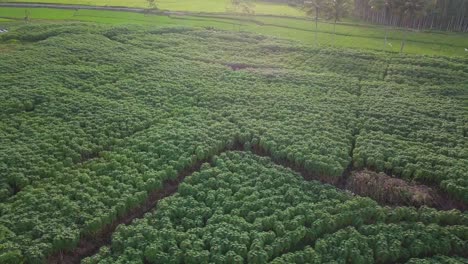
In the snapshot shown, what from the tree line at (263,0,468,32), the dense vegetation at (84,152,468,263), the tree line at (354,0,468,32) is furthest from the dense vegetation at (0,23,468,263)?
the tree line at (354,0,468,32)

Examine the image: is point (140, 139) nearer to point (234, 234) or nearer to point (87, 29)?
point (234, 234)

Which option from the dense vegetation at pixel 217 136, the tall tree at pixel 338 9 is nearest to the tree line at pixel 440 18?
the tall tree at pixel 338 9

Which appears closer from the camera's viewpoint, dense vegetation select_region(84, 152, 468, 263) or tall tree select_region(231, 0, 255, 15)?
dense vegetation select_region(84, 152, 468, 263)

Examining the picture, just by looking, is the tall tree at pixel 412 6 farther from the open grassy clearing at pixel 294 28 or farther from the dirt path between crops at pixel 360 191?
the dirt path between crops at pixel 360 191

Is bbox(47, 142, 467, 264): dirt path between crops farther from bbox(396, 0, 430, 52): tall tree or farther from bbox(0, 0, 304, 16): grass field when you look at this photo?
bbox(0, 0, 304, 16): grass field

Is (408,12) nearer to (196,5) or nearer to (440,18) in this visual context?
(440,18)
